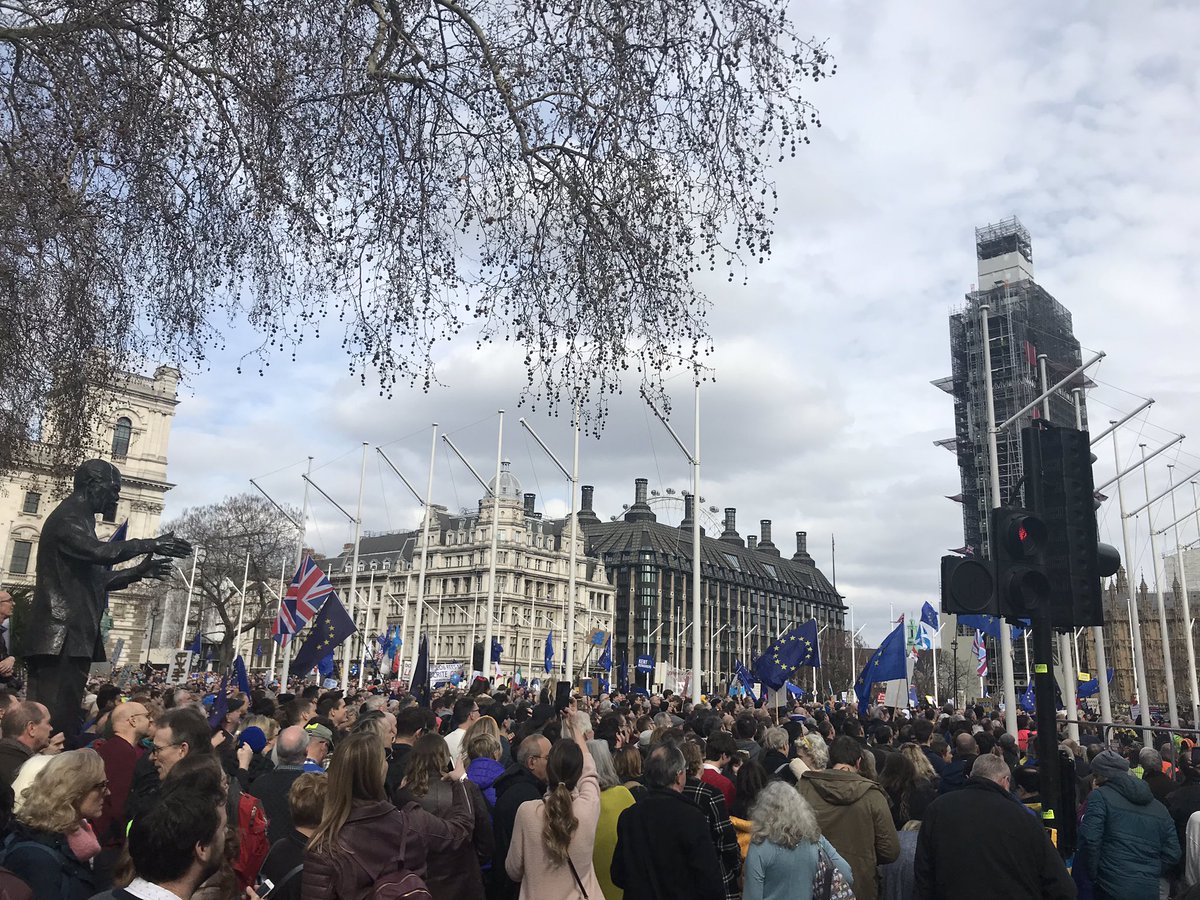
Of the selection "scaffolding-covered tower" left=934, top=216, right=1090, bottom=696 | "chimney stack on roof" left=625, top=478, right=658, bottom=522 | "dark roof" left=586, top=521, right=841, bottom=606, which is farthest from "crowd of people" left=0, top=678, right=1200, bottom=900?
"chimney stack on roof" left=625, top=478, right=658, bottom=522

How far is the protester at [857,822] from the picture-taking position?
21.7 ft

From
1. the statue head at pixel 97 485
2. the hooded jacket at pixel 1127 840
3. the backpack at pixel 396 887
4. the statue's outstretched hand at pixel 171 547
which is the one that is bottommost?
the hooded jacket at pixel 1127 840

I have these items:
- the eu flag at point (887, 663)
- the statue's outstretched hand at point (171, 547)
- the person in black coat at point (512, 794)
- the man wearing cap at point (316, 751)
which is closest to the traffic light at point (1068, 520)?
the person in black coat at point (512, 794)

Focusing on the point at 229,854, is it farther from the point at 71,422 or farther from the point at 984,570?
the point at 71,422

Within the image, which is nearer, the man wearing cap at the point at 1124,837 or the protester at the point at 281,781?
the protester at the point at 281,781

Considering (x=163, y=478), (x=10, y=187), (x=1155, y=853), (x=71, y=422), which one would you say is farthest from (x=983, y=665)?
(x=163, y=478)

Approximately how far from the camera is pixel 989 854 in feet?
18.5

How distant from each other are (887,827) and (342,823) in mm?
4062

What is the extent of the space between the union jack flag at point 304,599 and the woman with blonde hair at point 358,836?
63.7ft

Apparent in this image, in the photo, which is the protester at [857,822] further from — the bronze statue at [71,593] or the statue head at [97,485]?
the statue head at [97,485]

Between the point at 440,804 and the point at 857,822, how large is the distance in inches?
115

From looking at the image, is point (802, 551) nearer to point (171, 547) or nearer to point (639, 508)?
point (639, 508)

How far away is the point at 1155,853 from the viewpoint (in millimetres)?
7645

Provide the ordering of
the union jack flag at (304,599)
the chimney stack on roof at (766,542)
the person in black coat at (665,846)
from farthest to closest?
the chimney stack on roof at (766,542)
the union jack flag at (304,599)
the person in black coat at (665,846)
